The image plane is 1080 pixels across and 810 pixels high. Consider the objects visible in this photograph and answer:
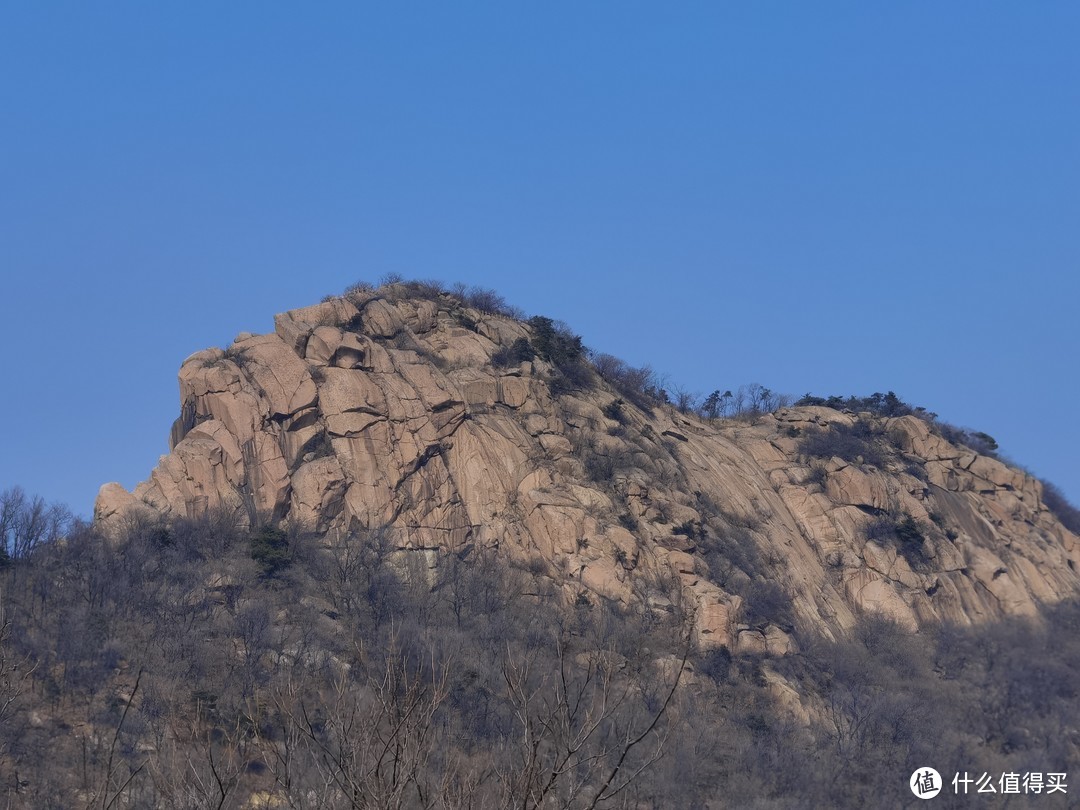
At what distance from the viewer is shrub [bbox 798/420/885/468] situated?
67562 mm

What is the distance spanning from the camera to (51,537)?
5100cm

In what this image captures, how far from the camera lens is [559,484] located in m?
55.1

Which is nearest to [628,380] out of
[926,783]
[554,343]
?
[554,343]

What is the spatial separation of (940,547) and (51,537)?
146 ft

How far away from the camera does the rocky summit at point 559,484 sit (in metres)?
51.9

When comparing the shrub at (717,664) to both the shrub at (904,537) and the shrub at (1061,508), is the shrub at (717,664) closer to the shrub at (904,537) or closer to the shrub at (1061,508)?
the shrub at (904,537)

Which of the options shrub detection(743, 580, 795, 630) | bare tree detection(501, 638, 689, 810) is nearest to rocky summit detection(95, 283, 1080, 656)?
shrub detection(743, 580, 795, 630)

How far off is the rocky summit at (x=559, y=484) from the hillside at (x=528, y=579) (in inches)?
6.3

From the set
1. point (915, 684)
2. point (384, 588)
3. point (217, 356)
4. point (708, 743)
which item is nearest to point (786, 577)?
point (915, 684)

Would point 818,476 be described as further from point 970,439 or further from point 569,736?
point 569,736

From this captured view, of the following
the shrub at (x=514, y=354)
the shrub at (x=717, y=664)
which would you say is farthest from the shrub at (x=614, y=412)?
the shrub at (x=717, y=664)

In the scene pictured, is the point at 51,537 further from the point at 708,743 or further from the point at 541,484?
the point at 708,743

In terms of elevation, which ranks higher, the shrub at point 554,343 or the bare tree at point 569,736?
the shrub at point 554,343

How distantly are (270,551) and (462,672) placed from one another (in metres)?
10.7
